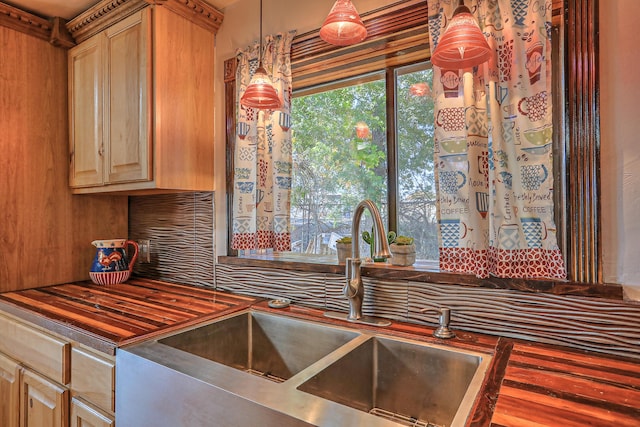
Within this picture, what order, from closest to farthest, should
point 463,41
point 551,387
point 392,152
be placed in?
point 551,387
point 463,41
point 392,152

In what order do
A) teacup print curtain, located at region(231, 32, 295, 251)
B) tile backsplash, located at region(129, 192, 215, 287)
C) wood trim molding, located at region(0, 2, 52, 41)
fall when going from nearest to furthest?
teacup print curtain, located at region(231, 32, 295, 251) < wood trim molding, located at region(0, 2, 52, 41) < tile backsplash, located at region(129, 192, 215, 287)

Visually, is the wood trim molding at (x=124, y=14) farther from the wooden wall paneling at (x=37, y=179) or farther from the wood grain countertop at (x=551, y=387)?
the wood grain countertop at (x=551, y=387)

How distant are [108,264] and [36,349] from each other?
655 millimetres

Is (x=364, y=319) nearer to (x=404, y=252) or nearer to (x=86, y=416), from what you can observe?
(x=404, y=252)

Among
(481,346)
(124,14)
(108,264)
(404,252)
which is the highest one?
(124,14)

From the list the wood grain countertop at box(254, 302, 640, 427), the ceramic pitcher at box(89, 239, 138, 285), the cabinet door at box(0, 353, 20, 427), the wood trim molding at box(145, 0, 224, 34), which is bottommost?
the cabinet door at box(0, 353, 20, 427)

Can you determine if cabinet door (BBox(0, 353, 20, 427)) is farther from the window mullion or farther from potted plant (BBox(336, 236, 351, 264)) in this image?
the window mullion

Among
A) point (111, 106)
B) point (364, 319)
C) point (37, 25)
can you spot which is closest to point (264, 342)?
point (364, 319)

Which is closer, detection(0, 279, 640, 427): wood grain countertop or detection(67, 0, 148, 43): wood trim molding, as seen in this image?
detection(0, 279, 640, 427): wood grain countertop

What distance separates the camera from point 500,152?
1075 millimetres

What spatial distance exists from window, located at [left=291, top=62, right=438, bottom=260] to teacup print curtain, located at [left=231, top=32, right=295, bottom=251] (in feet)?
0.64

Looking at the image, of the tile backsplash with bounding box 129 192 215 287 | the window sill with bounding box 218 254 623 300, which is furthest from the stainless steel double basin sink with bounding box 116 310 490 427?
the tile backsplash with bounding box 129 192 215 287

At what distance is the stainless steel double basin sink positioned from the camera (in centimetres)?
77

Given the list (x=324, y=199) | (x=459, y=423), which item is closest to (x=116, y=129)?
(x=324, y=199)
